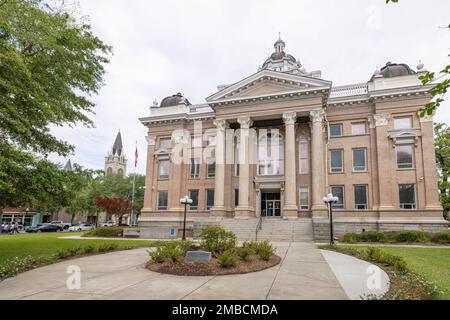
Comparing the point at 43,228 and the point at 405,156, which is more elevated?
the point at 405,156

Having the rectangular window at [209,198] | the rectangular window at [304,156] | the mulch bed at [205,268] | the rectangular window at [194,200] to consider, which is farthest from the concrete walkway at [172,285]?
the rectangular window at [194,200]

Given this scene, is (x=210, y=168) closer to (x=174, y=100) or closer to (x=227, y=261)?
(x=174, y=100)

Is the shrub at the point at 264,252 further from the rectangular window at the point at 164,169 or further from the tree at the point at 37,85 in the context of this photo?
the rectangular window at the point at 164,169

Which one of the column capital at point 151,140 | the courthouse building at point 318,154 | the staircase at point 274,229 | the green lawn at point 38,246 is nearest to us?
the green lawn at point 38,246

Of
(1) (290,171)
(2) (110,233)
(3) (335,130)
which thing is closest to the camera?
(1) (290,171)

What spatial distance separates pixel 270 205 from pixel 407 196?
13.1 metres

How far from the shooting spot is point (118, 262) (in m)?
11.6

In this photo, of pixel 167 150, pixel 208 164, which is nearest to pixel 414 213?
pixel 208 164

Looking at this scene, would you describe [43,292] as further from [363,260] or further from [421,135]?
[421,135]

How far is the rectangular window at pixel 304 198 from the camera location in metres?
30.8

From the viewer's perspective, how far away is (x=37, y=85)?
10820mm

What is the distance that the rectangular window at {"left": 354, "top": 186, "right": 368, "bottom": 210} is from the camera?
30.1 meters

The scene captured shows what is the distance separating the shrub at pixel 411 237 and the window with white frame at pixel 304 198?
9299 millimetres

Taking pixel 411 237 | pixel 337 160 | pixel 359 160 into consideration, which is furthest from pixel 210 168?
pixel 411 237
